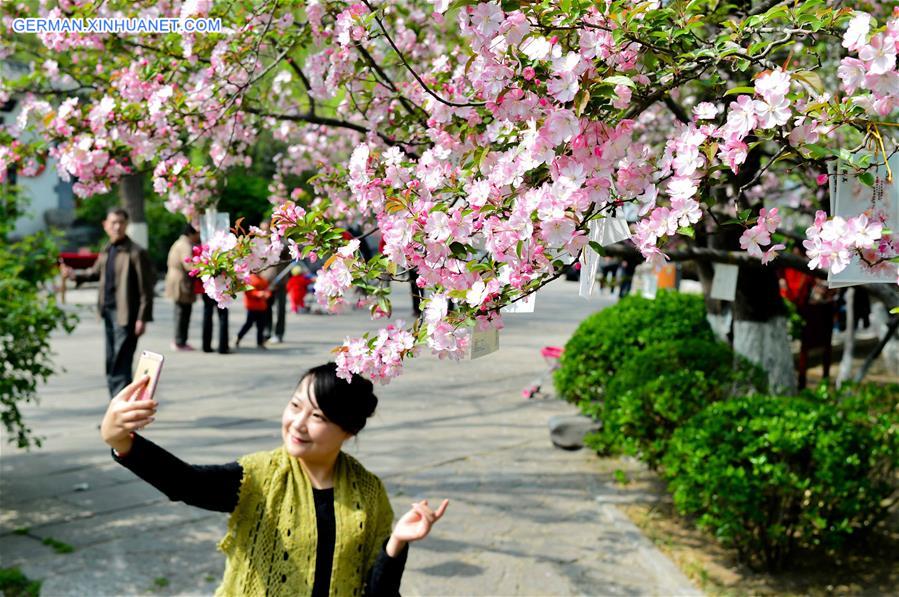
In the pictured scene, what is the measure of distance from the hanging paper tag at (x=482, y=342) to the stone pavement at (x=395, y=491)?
2179mm

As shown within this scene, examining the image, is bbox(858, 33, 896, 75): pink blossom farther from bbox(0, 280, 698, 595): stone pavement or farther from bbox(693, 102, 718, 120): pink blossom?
bbox(0, 280, 698, 595): stone pavement

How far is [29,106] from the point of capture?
516cm

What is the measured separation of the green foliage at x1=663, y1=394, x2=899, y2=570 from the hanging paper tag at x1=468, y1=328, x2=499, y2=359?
263 cm

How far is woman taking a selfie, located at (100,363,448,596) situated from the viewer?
9.07ft

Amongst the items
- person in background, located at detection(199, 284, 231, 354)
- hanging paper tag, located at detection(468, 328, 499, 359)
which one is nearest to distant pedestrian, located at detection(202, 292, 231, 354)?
person in background, located at detection(199, 284, 231, 354)

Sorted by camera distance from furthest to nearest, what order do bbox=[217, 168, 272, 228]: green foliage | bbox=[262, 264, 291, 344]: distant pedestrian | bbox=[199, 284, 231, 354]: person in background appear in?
bbox=[217, 168, 272, 228]: green foliage, bbox=[262, 264, 291, 344]: distant pedestrian, bbox=[199, 284, 231, 354]: person in background

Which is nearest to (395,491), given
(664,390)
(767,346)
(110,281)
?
(664,390)

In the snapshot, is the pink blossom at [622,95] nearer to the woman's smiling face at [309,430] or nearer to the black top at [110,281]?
the woman's smiling face at [309,430]

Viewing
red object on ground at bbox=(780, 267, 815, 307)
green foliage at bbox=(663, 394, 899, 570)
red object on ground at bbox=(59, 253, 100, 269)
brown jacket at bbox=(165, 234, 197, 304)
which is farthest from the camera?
red object on ground at bbox=(59, 253, 100, 269)

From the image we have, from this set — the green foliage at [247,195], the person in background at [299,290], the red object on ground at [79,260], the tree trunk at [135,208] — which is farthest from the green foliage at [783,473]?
the green foliage at [247,195]

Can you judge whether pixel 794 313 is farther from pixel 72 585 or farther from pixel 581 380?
pixel 72 585

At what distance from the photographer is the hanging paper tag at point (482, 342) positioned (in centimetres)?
246

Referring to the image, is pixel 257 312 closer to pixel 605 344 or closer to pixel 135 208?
pixel 605 344

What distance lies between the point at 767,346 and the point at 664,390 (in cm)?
153
